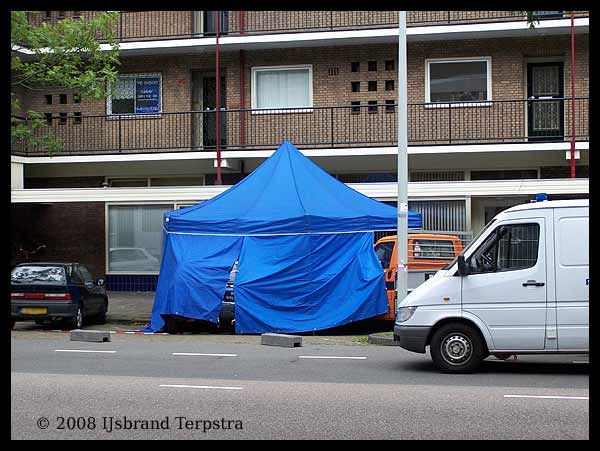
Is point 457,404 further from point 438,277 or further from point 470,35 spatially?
point 470,35

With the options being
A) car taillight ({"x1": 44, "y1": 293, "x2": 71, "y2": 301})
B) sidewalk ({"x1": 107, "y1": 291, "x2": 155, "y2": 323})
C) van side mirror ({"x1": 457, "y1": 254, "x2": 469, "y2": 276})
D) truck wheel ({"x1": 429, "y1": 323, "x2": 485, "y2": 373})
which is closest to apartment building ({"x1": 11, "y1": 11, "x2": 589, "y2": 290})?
sidewalk ({"x1": 107, "y1": 291, "x2": 155, "y2": 323})

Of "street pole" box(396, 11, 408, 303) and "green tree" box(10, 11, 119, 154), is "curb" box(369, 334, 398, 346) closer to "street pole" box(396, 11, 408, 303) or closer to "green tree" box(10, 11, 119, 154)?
"street pole" box(396, 11, 408, 303)

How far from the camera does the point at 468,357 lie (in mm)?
11219

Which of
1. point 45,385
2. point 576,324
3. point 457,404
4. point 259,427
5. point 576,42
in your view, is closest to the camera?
point 259,427

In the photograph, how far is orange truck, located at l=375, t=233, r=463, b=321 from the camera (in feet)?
53.6

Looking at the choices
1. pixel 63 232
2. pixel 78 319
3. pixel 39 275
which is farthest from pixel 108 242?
pixel 78 319

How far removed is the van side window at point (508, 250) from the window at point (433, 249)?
206 inches

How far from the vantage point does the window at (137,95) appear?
992 inches

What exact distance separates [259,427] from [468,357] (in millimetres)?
4294

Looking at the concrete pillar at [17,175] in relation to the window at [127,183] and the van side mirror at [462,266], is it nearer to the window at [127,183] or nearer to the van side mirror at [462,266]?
the window at [127,183]

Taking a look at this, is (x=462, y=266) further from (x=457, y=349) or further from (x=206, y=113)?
(x=206, y=113)

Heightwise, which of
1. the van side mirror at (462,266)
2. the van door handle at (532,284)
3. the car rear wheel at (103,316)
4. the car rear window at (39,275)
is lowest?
the car rear wheel at (103,316)

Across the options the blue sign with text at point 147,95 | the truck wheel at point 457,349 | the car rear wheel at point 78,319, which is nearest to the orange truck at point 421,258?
the truck wheel at point 457,349
